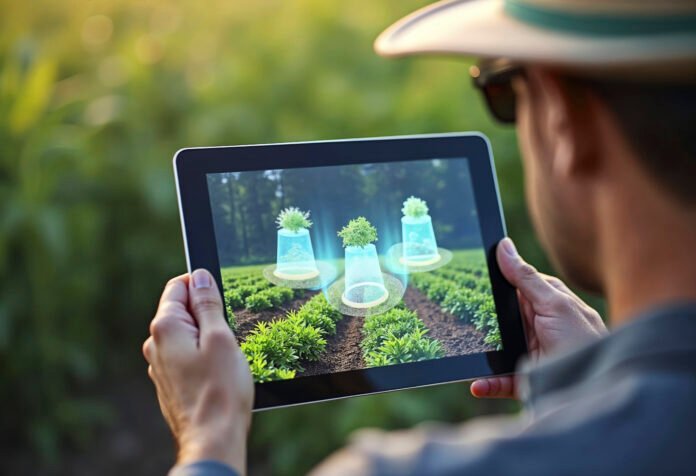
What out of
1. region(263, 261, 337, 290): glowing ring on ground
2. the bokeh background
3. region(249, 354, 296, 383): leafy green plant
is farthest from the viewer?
the bokeh background

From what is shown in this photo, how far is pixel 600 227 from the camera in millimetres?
1104

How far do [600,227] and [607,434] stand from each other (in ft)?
0.98

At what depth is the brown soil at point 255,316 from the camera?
1670 millimetres

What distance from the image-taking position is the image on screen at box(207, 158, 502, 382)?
170cm

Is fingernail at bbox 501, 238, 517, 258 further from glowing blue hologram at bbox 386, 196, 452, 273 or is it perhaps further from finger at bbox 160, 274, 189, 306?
finger at bbox 160, 274, 189, 306

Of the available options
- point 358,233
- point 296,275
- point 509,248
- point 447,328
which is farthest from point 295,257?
point 509,248

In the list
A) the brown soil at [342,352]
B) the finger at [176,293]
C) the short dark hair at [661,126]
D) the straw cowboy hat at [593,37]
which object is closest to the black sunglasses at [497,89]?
the straw cowboy hat at [593,37]

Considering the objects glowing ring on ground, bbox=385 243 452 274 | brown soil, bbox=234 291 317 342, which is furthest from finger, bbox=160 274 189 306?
glowing ring on ground, bbox=385 243 452 274

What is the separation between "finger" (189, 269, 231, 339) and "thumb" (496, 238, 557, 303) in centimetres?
64

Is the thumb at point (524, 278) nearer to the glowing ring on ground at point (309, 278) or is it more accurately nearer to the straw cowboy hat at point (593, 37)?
the glowing ring on ground at point (309, 278)

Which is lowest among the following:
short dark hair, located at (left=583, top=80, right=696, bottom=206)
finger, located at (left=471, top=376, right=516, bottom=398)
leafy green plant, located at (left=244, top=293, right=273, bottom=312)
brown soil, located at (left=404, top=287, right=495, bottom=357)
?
finger, located at (left=471, top=376, right=516, bottom=398)

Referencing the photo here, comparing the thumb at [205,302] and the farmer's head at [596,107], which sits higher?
the farmer's head at [596,107]

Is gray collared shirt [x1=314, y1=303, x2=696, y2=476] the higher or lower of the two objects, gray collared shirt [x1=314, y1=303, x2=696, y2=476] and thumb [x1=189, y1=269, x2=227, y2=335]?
the lower

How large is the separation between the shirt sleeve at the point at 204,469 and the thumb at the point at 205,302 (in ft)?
0.96
